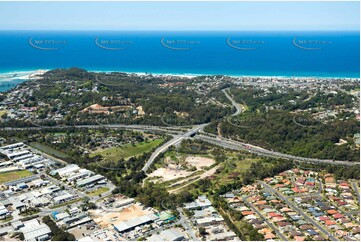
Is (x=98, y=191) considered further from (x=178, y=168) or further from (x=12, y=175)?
(x=12, y=175)

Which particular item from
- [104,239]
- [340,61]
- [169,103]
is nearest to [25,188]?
[104,239]

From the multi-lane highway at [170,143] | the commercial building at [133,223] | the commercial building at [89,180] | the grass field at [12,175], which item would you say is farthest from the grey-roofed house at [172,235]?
the grass field at [12,175]

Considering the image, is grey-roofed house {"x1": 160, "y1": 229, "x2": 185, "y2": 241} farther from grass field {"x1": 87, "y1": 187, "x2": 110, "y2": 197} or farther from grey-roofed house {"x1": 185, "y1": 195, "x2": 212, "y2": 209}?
grass field {"x1": 87, "y1": 187, "x2": 110, "y2": 197}

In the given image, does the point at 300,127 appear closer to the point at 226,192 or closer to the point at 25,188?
the point at 226,192

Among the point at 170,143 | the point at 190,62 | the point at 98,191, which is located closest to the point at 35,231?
the point at 98,191

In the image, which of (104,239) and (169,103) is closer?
(104,239)

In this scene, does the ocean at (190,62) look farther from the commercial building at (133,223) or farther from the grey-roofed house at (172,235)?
the grey-roofed house at (172,235)

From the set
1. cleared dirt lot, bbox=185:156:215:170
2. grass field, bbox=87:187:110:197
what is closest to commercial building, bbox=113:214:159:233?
grass field, bbox=87:187:110:197
